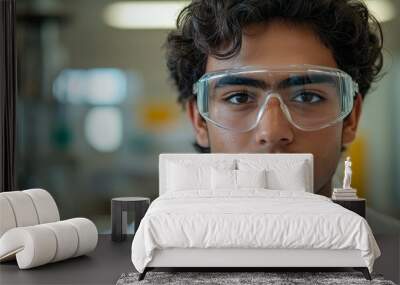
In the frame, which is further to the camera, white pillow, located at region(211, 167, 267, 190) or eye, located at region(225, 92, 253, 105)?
eye, located at region(225, 92, 253, 105)

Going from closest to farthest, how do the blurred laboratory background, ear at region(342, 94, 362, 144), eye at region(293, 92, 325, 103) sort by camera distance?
eye at region(293, 92, 325, 103)
ear at region(342, 94, 362, 144)
the blurred laboratory background

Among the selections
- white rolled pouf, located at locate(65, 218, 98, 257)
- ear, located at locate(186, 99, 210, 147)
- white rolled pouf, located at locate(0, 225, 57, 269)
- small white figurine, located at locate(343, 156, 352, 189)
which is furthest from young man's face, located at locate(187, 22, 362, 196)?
white rolled pouf, located at locate(0, 225, 57, 269)

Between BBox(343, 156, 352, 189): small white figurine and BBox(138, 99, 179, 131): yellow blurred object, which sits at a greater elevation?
BBox(138, 99, 179, 131): yellow blurred object

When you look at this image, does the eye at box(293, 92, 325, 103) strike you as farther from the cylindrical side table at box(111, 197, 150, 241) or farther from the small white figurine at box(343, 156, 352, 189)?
the cylindrical side table at box(111, 197, 150, 241)

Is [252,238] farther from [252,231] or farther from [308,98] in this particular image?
[308,98]

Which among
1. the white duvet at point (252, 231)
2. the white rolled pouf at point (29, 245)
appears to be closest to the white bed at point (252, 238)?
the white duvet at point (252, 231)

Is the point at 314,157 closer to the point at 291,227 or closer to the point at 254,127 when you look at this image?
the point at 254,127

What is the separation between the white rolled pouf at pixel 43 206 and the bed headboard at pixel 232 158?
1294 millimetres

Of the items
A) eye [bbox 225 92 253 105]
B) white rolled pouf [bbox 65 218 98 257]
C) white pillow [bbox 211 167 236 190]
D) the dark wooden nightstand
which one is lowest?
white rolled pouf [bbox 65 218 98 257]

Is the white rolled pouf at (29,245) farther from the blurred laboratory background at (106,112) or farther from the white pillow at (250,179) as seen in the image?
the blurred laboratory background at (106,112)

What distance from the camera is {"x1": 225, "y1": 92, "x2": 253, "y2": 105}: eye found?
A: 6.28 m

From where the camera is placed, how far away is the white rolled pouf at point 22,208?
5.13 meters

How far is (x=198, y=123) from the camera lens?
21.9 ft

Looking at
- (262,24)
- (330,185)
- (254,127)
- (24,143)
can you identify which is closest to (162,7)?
(262,24)
